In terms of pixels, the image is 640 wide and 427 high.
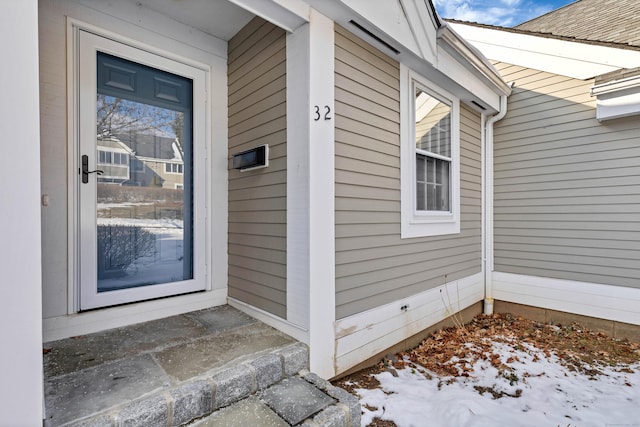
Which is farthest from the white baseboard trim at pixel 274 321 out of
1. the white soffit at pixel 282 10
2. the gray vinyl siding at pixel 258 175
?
the white soffit at pixel 282 10

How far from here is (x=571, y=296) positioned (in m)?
3.92

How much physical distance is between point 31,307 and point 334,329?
1742 mm

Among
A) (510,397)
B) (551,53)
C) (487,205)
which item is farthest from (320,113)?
(551,53)

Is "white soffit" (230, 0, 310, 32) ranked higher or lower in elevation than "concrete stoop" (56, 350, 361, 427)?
higher

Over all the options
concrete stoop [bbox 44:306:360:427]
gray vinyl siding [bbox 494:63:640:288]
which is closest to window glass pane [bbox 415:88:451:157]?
gray vinyl siding [bbox 494:63:640:288]

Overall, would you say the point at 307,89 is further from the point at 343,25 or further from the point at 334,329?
the point at 334,329

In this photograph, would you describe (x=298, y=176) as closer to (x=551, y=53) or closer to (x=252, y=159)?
(x=252, y=159)

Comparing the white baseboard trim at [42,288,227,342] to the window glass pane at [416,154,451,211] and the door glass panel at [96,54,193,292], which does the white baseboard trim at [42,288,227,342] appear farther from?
the window glass pane at [416,154,451,211]

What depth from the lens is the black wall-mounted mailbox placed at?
7.98 ft

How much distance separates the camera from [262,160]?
2.44 metres

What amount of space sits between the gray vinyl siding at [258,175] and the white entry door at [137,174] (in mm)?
314

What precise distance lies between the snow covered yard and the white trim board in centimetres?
30

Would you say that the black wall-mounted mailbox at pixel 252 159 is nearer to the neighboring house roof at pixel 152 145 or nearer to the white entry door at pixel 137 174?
the white entry door at pixel 137 174

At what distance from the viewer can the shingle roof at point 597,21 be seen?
4.09 m
